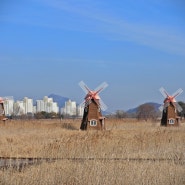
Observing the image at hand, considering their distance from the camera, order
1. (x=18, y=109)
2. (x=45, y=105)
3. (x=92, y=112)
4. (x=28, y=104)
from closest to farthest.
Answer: (x=92, y=112), (x=18, y=109), (x=28, y=104), (x=45, y=105)

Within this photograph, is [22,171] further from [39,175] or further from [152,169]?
[152,169]

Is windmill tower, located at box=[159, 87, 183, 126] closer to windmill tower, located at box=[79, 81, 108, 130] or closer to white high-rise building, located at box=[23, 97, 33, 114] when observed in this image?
windmill tower, located at box=[79, 81, 108, 130]

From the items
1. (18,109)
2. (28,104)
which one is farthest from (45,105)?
(18,109)

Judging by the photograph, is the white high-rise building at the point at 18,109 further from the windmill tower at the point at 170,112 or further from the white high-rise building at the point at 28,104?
the windmill tower at the point at 170,112

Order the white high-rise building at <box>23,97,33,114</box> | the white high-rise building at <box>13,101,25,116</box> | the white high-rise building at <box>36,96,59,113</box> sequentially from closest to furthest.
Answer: the white high-rise building at <box>13,101,25,116</box> → the white high-rise building at <box>23,97,33,114</box> → the white high-rise building at <box>36,96,59,113</box>

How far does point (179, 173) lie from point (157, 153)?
4339mm

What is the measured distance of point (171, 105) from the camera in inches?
2020

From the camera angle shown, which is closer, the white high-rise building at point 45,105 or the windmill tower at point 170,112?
the windmill tower at point 170,112

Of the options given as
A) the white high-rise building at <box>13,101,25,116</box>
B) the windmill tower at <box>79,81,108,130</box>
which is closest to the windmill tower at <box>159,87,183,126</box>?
the windmill tower at <box>79,81,108,130</box>

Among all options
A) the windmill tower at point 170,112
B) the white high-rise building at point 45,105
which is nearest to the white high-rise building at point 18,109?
the white high-rise building at point 45,105

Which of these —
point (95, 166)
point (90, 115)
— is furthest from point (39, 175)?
point (90, 115)

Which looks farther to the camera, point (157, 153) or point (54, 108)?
point (54, 108)

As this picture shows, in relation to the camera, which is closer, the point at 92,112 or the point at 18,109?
the point at 92,112

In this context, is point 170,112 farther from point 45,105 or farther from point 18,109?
point 45,105
